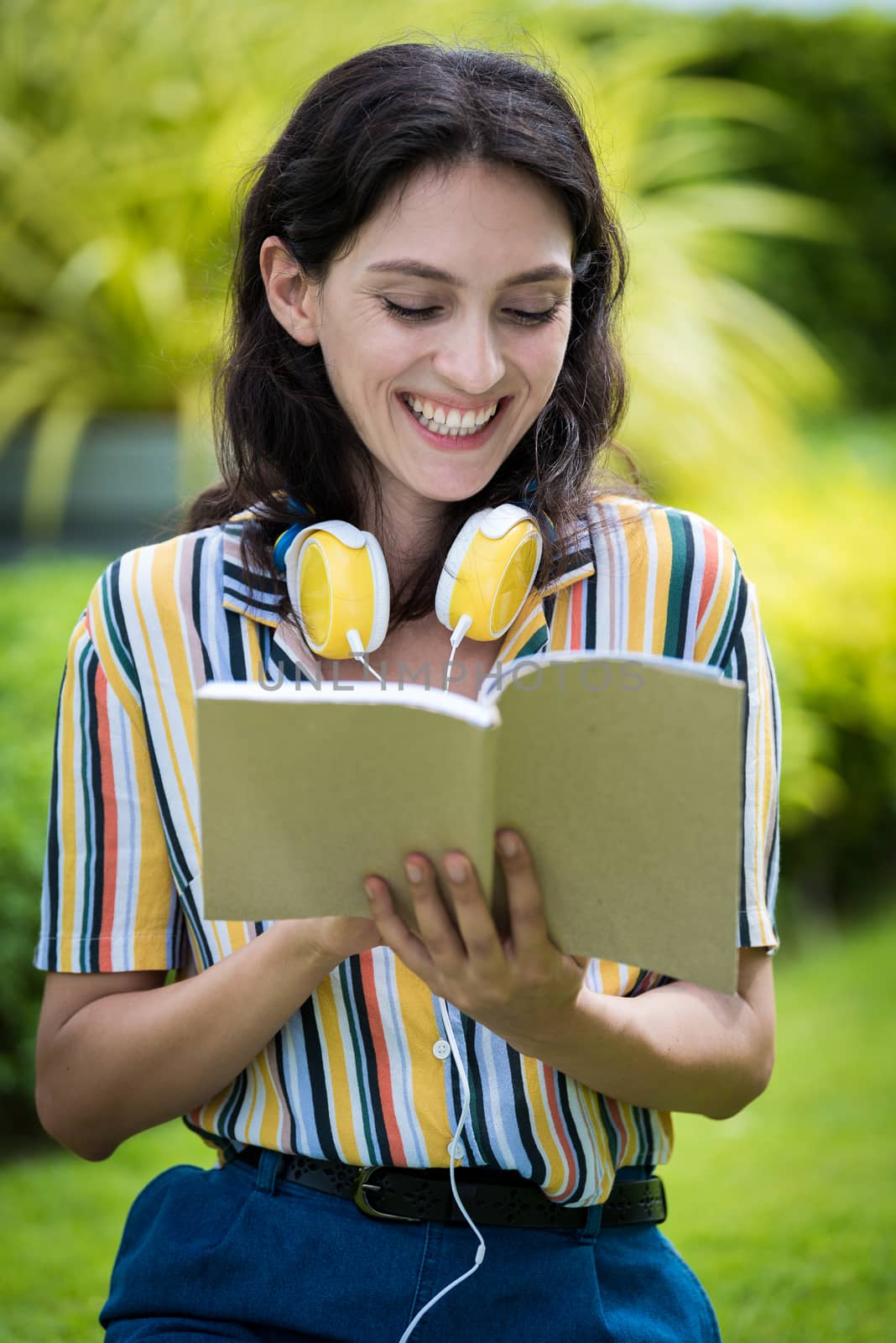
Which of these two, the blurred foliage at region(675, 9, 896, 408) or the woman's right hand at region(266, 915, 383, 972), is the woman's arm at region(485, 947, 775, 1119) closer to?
the woman's right hand at region(266, 915, 383, 972)

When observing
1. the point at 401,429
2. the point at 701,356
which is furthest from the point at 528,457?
the point at 701,356

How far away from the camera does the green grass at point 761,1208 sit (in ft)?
8.02

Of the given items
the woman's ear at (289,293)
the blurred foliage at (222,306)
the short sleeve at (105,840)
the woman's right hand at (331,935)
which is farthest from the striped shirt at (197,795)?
the blurred foliage at (222,306)

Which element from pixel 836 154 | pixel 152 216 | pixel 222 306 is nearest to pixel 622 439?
pixel 152 216

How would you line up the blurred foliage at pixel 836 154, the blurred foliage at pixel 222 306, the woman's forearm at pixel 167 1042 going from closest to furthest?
the woman's forearm at pixel 167 1042 < the blurred foliage at pixel 222 306 < the blurred foliage at pixel 836 154

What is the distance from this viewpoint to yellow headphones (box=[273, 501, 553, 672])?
1.53 m

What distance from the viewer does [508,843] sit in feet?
3.81

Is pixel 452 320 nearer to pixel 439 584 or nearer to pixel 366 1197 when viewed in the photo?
pixel 439 584

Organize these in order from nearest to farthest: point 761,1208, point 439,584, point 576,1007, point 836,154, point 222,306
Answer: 1. point 576,1007
2. point 439,584
3. point 761,1208
4. point 222,306
5. point 836,154

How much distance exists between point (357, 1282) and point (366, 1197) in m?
0.08

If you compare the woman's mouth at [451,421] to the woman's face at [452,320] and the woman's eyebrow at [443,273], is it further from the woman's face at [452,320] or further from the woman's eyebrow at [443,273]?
the woman's eyebrow at [443,273]

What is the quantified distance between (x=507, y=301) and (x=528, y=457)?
27cm

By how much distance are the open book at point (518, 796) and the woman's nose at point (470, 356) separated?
0.43 metres

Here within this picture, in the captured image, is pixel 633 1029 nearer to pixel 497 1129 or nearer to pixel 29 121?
pixel 497 1129
